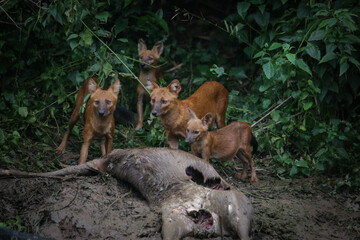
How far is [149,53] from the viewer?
8.26 metres

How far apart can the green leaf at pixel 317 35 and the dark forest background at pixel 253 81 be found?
1 cm

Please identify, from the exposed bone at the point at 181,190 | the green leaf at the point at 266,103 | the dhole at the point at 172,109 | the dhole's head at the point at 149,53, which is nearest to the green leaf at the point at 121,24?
the dhole's head at the point at 149,53

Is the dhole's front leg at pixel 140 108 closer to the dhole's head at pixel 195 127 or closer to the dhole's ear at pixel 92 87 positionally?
the dhole's ear at pixel 92 87

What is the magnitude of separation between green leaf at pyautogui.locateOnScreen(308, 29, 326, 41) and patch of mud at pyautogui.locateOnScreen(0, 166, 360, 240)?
6.80ft

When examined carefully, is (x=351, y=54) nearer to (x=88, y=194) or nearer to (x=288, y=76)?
(x=288, y=76)

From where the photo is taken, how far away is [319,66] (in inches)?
261

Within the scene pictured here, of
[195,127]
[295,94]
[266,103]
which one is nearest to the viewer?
[195,127]

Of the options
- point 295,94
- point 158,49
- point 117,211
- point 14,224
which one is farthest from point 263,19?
point 14,224

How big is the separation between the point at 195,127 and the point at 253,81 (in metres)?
2.62

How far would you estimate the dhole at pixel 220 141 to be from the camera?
6.04 metres

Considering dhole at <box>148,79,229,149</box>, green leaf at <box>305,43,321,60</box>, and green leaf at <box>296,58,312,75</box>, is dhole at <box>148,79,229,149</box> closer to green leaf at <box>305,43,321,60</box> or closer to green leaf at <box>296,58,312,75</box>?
green leaf at <box>296,58,312,75</box>

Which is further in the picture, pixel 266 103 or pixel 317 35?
pixel 266 103

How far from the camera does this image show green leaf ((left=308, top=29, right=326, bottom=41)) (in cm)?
641

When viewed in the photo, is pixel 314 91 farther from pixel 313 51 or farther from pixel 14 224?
pixel 14 224
